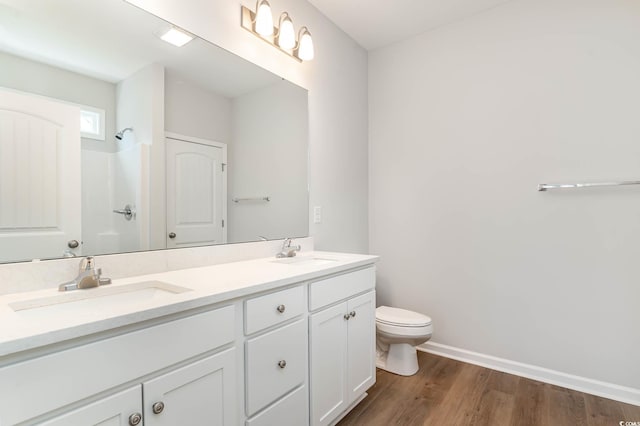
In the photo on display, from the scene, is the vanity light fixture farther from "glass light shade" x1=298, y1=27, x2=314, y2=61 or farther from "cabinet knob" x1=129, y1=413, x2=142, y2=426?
"cabinet knob" x1=129, y1=413, x2=142, y2=426

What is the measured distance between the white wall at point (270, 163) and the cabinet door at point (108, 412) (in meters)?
0.94

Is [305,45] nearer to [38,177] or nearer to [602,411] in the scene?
[38,177]

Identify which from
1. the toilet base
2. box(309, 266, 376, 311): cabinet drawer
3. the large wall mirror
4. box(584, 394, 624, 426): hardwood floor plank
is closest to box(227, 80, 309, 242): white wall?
the large wall mirror

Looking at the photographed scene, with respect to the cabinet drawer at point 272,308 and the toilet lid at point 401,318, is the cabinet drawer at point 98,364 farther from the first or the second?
the toilet lid at point 401,318

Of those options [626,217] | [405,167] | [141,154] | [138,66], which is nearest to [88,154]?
[141,154]

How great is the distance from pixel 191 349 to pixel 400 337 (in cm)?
150

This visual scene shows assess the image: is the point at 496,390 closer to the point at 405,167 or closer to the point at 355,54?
the point at 405,167

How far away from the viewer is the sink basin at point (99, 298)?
3.14 feet

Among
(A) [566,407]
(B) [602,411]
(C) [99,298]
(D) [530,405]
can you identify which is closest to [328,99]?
(C) [99,298]

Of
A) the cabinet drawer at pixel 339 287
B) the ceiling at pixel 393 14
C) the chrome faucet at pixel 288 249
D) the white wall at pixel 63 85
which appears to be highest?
the ceiling at pixel 393 14

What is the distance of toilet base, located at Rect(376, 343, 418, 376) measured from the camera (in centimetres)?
213

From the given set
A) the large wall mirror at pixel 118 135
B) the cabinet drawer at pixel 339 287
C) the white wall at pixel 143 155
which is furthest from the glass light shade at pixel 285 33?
the cabinet drawer at pixel 339 287

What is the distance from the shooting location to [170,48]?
57.0 inches

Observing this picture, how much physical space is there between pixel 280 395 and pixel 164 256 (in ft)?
2.52
